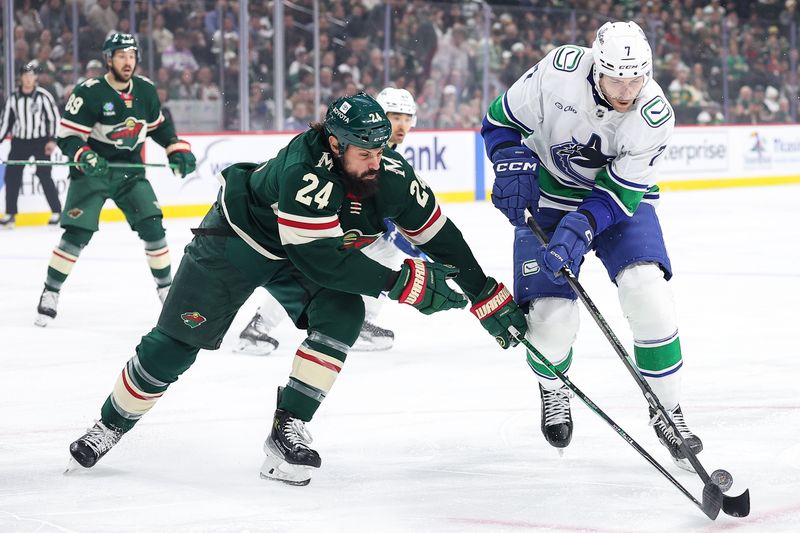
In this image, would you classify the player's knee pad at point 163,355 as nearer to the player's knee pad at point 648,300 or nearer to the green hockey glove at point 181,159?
the player's knee pad at point 648,300

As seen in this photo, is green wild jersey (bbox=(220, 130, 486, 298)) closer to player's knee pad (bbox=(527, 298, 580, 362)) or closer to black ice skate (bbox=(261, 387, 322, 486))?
player's knee pad (bbox=(527, 298, 580, 362))

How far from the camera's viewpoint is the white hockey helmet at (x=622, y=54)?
2.91 meters

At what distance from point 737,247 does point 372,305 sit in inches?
150

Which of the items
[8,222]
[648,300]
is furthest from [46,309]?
[8,222]

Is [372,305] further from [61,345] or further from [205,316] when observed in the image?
[205,316]

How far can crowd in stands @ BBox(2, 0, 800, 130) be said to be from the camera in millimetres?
10008

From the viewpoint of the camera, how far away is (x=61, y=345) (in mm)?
5008

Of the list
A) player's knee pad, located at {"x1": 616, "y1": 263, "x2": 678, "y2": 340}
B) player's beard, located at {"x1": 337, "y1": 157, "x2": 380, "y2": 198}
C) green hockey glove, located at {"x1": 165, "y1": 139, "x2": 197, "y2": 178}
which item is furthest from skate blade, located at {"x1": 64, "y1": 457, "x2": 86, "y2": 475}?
green hockey glove, located at {"x1": 165, "y1": 139, "x2": 197, "y2": 178}

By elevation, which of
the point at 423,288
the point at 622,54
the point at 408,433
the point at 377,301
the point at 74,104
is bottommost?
the point at 377,301

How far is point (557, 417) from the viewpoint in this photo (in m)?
3.28

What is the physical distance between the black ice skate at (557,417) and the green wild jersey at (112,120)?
3012 millimetres

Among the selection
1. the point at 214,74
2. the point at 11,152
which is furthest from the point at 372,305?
the point at 214,74

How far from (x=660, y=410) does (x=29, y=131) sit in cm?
746

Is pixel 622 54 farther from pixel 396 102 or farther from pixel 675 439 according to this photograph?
pixel 396 102
